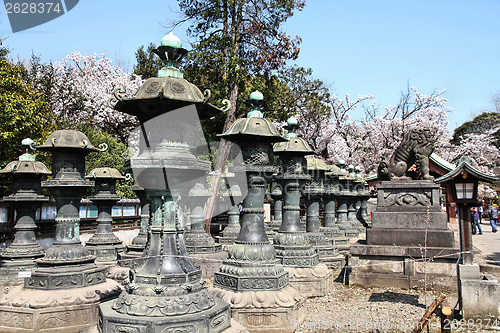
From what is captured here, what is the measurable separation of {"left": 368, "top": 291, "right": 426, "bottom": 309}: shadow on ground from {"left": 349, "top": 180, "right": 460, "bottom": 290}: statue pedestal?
25.7 inches

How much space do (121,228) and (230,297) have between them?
38.6 feet

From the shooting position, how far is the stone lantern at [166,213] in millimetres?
4551

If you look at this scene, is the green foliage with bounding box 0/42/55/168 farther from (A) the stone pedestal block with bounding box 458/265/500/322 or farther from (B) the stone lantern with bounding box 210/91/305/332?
(A) the stone pedestal block with bounding box 458/265/500/322

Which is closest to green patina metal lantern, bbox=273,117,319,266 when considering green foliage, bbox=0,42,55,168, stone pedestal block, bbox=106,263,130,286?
stone pedestal block, bbox=106,263,130,286

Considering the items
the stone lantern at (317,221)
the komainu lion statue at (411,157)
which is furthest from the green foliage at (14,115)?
the komainu lion statue at (411,157)

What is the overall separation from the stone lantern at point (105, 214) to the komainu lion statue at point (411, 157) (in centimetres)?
777

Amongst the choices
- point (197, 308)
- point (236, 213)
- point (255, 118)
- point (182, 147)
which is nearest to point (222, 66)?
point (236, 213)

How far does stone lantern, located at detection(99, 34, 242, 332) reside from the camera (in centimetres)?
455

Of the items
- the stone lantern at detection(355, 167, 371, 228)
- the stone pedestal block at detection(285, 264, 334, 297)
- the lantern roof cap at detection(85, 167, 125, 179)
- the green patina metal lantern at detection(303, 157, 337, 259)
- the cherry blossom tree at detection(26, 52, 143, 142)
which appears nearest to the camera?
the stone pedestal block at detection(285, 264, 334, 297)

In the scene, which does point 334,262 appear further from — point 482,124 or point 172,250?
point 482,124

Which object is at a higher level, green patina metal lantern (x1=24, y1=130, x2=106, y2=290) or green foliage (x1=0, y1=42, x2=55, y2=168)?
green foliage (x1=0, y1=42, x2=55, y2=168)

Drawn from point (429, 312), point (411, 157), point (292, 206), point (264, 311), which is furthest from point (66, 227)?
point (411, 157)

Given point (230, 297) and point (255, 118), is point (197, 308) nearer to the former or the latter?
point (230, 297)

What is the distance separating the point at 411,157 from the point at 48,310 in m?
8.82
